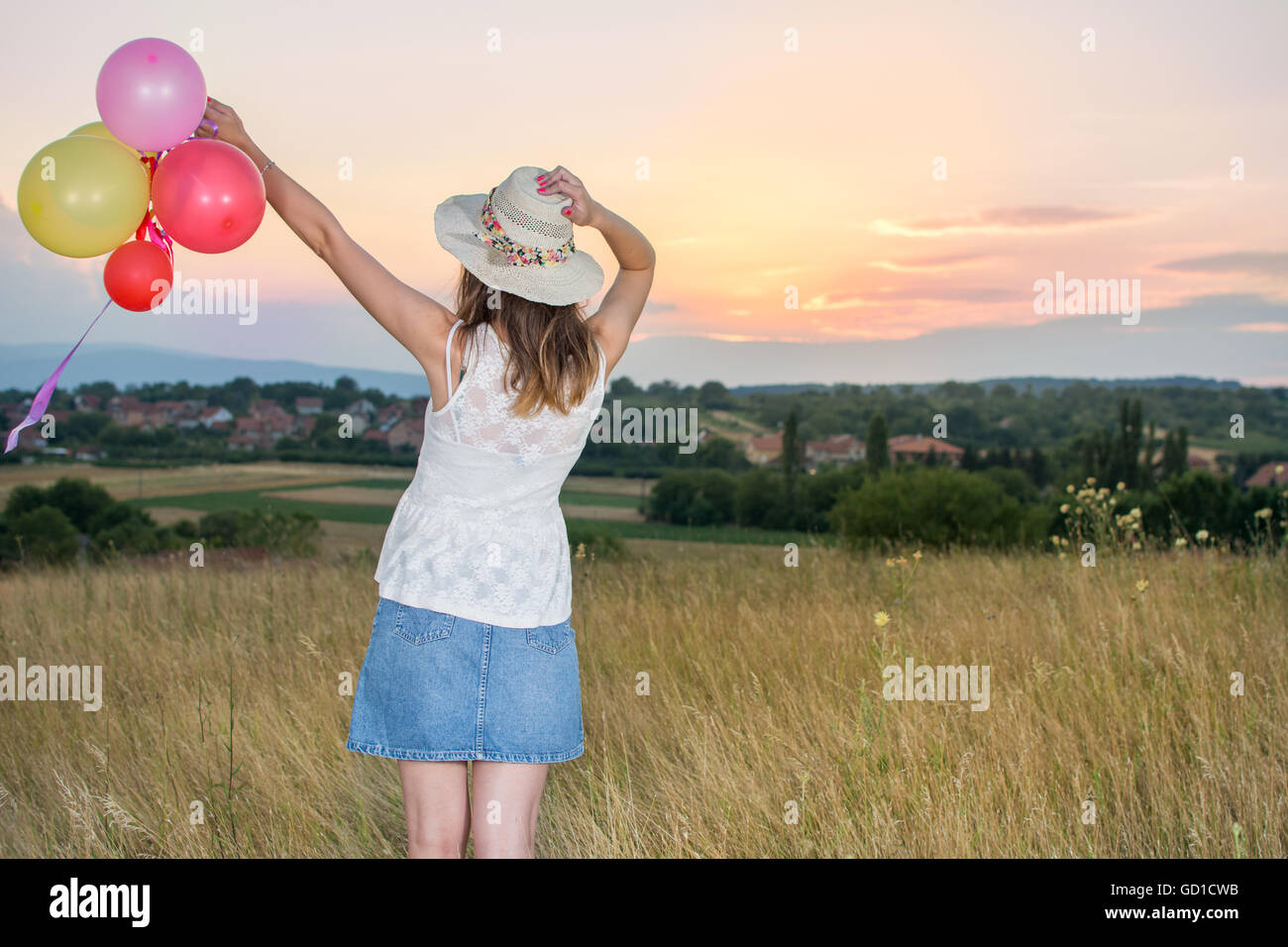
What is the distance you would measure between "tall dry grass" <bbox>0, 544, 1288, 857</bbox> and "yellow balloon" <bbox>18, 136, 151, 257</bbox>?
69.3 inches

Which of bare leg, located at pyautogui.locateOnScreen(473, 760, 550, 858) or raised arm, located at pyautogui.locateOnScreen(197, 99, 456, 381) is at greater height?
raised arm, located at pyautogui.locateOnScreen(197, 99, 456, 381)

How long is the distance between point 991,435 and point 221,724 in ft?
142

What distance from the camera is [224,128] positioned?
2443mm

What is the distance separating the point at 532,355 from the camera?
186 cm

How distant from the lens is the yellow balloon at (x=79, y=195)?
2371 mm

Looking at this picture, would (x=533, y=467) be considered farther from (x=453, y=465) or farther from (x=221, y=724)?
(x=221, y=724)

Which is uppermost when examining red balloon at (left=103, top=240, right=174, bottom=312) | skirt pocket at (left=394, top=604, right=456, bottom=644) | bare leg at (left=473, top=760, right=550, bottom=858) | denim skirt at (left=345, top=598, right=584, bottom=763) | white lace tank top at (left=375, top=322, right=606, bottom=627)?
red balloon at (left=103, top=240, right=174, bottom=312)

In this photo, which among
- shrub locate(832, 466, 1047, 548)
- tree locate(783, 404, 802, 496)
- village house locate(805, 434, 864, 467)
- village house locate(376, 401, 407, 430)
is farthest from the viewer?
village house locate(805, 434, 864, 467)

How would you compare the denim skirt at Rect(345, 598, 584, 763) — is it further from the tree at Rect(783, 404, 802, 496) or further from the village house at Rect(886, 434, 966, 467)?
the village house at Rect(886, 434, 966, 467)

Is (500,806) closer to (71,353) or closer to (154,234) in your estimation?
(71,353)

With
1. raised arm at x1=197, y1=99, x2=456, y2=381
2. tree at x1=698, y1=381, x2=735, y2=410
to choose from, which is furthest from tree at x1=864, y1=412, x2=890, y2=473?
raised arm at x1=197, y1=99, x2=456, y2=381

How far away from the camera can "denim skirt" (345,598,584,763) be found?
73.0 inches

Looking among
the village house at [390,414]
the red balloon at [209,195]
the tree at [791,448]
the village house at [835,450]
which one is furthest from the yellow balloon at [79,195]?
the village house at [835,450]
